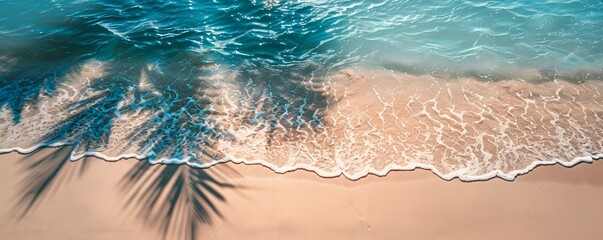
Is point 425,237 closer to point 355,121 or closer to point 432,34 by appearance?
point 355,121

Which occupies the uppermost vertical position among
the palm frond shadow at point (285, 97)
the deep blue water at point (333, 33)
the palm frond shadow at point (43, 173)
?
the deep blue water at point (333, 33)

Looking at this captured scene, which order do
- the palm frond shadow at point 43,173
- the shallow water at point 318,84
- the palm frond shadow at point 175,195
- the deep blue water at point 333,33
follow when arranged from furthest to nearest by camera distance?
the deep blue water at point 333,33 → the shallow water at point 318,84 → the palm frond shadow at point 43,173 → the palm frond shadow at point 175,195

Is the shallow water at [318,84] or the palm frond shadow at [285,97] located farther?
the palm frond shadow at [285,97]

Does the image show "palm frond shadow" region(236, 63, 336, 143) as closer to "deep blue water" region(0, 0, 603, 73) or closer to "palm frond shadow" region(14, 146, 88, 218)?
"deep blue water" region(0, 0, 603, 73)

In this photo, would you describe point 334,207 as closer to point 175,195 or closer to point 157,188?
point 175,195

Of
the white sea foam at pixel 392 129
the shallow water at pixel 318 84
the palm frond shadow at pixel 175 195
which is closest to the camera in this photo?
the palm frond shadow at pixel 175 195

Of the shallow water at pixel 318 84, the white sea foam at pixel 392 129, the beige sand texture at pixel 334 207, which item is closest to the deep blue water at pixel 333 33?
the shallow water at pixel 318 84

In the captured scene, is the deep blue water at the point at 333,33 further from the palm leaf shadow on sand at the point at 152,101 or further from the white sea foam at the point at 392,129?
the white sea foam at the point at 392,129

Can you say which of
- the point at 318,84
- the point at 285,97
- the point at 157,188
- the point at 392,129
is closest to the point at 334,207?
the point at 392,129
